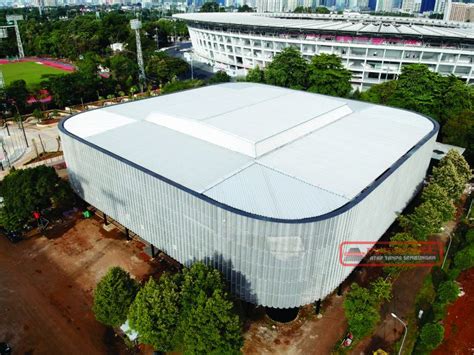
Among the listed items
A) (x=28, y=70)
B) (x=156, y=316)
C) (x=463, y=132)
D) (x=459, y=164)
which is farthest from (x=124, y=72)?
(x=156, y=316)

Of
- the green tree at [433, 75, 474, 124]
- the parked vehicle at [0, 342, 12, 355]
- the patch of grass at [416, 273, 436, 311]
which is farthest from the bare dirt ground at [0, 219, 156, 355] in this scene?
the green tree at [433, 75, 474, 124]

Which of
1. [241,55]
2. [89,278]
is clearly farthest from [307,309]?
[241,55]

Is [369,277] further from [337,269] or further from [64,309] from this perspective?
[64,309]

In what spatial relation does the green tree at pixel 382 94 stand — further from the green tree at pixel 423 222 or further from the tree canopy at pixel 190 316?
the tree canopy at pixel 190 316

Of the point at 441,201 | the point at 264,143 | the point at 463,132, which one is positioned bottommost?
the point at 441,201

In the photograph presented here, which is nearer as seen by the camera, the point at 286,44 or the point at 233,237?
the point at 233,237

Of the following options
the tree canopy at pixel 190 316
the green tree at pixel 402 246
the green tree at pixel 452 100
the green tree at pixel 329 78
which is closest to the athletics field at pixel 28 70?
the green tree at pixel 329 78

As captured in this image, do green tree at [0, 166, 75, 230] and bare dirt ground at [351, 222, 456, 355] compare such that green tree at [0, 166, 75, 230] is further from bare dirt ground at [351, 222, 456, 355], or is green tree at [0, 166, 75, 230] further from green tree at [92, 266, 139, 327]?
bare dirt ground at [351, 222, 456, 355]

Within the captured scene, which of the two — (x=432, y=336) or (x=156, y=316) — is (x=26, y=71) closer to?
(x=156, y=316)
